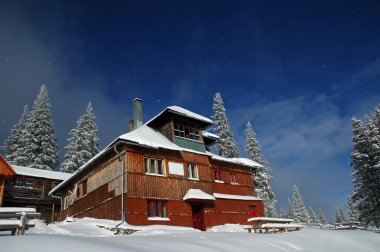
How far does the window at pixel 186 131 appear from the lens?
28125mm

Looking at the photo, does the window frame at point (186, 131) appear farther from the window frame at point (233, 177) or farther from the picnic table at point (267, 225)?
the picnic table at point (267, 225)

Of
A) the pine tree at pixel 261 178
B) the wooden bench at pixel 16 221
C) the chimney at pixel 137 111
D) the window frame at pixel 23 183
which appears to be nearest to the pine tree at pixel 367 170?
the pine tree at pixel 261 178

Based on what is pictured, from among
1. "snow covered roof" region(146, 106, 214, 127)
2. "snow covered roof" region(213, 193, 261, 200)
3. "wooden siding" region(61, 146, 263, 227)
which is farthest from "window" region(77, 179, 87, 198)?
"snow covered roof" region(213, 193, 261, 200)

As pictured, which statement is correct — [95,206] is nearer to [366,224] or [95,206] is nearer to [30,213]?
[30,213]

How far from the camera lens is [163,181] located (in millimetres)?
24547

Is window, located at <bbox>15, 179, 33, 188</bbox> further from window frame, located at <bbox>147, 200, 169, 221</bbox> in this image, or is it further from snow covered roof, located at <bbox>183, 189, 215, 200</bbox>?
snow covered roof, located at <bbox>183, 189, 215, 200</bbox>

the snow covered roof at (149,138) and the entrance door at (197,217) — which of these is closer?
the snow covered roof at (149,138)

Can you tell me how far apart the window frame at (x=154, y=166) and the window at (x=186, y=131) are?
3.62 meters

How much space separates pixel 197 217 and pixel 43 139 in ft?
102

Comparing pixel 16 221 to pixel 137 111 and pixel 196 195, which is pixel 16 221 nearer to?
pixel 196 195

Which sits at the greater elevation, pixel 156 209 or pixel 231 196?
pixel 231 196

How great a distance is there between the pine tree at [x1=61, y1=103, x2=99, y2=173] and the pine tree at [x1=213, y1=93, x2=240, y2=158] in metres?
19.1

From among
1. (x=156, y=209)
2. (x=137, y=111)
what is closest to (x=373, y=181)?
(x=156, y=209)

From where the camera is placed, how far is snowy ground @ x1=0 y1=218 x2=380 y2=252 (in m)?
8.61
